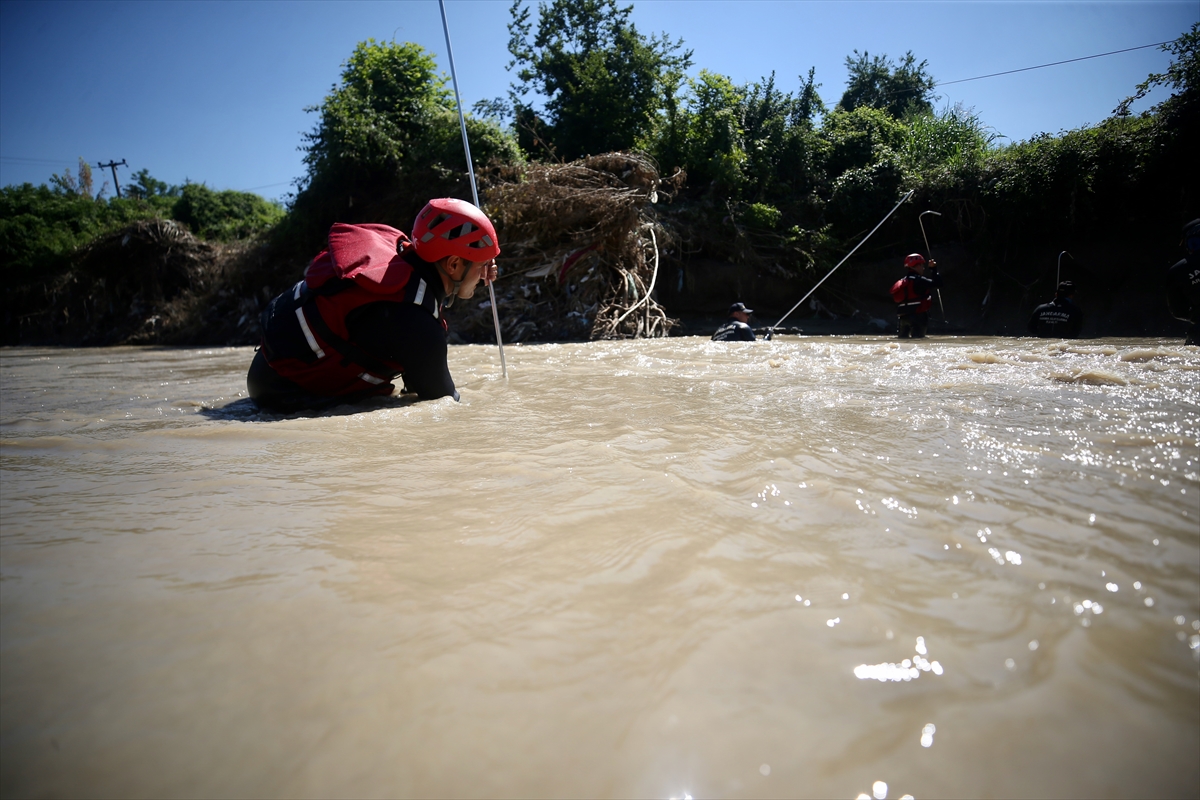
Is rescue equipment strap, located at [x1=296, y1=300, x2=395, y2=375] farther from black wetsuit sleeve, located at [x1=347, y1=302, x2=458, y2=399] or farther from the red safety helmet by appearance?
the red safety helmet

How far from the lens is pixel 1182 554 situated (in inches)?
42.6

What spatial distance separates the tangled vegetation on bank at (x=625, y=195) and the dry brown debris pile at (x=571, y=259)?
0.12 ft

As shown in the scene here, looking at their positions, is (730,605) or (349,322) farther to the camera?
(349,322)

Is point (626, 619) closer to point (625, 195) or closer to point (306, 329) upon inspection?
point (306, 329)

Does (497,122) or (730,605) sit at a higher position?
(497,122)

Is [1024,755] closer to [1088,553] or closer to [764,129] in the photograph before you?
[1088,553]

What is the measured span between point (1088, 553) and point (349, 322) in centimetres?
301

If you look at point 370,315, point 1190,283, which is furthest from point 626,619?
point 1190,283

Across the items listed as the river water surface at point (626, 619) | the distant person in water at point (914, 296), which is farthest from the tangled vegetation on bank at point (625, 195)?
the river water surface at point (626, 619)

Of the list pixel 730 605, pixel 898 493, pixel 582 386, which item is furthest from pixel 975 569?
pixel 582 386

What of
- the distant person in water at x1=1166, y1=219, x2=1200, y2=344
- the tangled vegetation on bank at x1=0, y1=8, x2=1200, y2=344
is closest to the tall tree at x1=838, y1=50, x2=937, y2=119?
the tangled vegetation on bank at x1=0, y1=8, x2=1200, y2=344

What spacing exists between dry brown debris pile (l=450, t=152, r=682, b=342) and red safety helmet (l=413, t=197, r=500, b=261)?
18.8 feet

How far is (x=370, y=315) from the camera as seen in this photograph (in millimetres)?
2977

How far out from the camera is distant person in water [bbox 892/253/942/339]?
8.64 m
